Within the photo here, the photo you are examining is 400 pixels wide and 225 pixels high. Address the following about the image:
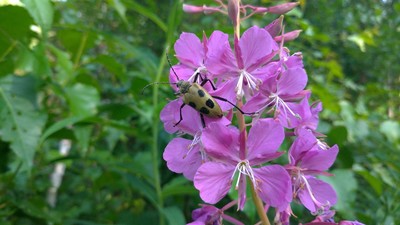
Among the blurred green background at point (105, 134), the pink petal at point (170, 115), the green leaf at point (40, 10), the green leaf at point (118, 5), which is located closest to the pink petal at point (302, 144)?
the pink petal at point (170, 115)

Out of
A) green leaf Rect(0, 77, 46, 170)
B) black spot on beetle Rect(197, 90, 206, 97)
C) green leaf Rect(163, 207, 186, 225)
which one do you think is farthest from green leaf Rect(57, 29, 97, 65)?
black spot on beetle Rect(197, 90, 206, 97)

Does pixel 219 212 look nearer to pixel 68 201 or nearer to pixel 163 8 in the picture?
pixel 68 201

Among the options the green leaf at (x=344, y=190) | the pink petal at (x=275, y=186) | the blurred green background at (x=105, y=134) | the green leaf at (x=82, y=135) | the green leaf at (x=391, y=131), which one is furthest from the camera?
the green leaf at (x=391, y=131)

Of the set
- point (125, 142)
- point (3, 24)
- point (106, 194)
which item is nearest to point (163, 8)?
point (125, 142)

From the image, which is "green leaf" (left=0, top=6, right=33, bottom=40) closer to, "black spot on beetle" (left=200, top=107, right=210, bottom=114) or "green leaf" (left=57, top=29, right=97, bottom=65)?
"green leaf" (left=57, top=29, right=97, bottom=65)

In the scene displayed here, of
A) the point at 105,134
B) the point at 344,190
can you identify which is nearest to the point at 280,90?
the point at 344,190

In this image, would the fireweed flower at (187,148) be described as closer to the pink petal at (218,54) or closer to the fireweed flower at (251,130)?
the fireweed flower at (251,130)

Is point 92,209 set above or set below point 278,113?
below

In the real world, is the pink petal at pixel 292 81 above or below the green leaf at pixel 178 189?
above
